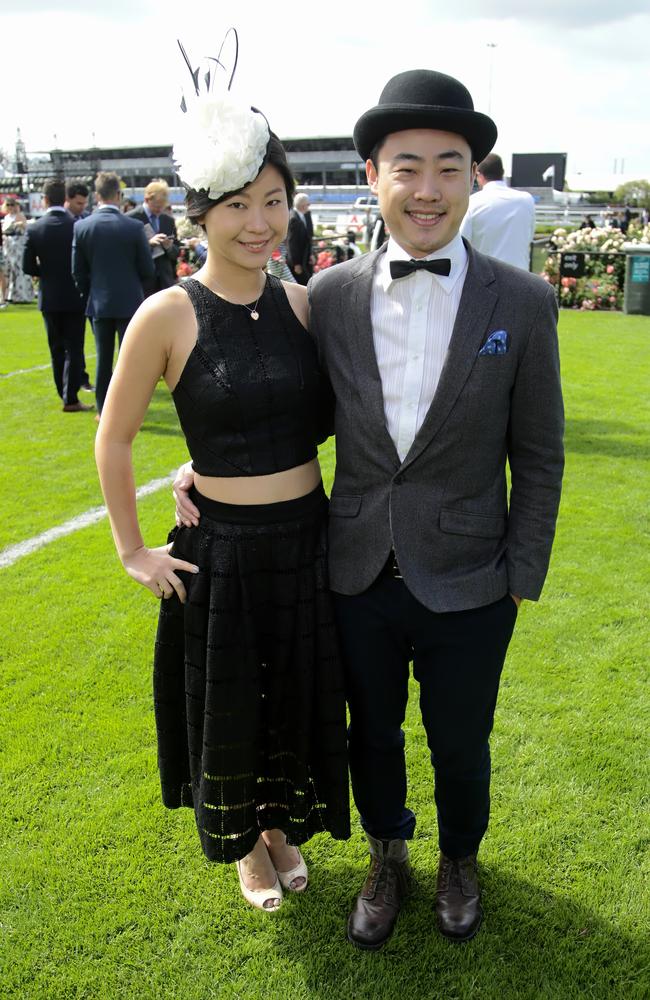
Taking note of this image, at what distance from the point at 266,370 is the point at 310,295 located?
0.27 meters

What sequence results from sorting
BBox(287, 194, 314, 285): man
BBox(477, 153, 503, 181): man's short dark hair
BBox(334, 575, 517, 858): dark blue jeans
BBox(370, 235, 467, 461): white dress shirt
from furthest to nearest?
1. BBox(287, 194, 314, 285): man
2. BBox(477, 153, 503, 181): man's short dark hair
3. BBox(334, 575, 517, 858): dark blue jeans
4. BBox(370, 235, 467, 461): white dress shirt

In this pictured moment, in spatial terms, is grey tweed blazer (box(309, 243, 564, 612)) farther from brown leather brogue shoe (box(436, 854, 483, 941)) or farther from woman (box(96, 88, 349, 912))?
brown leather brogue shoe (box(436, 854, 483, 941))

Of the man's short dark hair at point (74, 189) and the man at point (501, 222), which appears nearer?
the man at point (501, 222)

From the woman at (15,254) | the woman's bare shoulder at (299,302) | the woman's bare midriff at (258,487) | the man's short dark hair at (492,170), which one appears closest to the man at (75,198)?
the man's short dark hair at (492,170)

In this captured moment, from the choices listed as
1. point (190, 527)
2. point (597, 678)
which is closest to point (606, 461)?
point (597, 678)

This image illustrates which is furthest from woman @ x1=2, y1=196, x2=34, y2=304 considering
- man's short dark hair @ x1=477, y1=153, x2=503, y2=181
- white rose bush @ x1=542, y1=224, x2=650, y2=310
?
man's short dark hair @ x1=477, y1=153, x2=503, y2=181

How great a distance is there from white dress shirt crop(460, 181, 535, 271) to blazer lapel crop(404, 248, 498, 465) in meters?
4.74

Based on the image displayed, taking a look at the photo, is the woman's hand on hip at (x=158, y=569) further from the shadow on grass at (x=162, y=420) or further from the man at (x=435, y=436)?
the shadow on grass at (x=162, y=420)

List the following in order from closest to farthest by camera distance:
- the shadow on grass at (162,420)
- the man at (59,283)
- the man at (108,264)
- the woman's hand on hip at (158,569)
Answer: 1. the woman's hand on hip at (158,569)
2. the man at (108,264)
3. the shadow on grass at (162,420)
4. the man at (59,283)

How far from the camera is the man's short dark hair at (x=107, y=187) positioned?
777 centimetres

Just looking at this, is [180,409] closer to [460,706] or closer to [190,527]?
[190,527]

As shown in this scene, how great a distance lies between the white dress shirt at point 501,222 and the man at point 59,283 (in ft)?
12.9

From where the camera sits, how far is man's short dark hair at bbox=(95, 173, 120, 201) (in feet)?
25.5

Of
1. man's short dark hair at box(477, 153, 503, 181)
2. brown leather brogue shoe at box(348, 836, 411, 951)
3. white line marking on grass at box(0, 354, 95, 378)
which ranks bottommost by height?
brown leather brogue shoe at box(348, 836, 411, 951)
